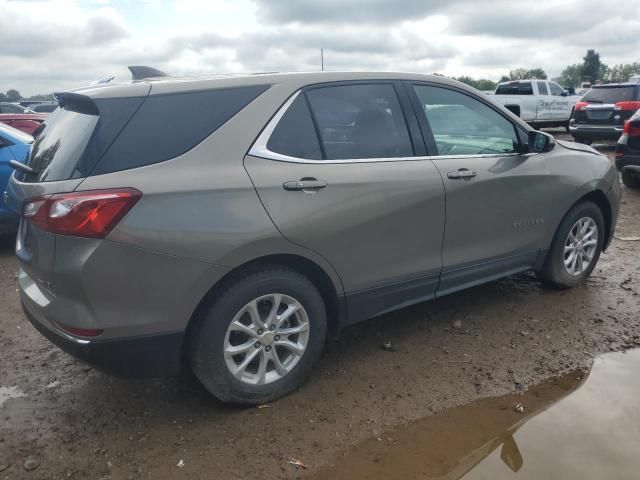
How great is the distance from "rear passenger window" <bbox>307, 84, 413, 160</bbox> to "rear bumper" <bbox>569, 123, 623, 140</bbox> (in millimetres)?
11248

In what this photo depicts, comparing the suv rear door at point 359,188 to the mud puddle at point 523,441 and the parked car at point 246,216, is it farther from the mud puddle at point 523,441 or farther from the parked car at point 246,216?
the mud puddle at point 523,441

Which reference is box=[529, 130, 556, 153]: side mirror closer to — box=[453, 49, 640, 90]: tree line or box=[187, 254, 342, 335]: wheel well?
box=[187, 254, 342, 335]: wheel well

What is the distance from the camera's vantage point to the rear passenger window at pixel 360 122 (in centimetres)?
321

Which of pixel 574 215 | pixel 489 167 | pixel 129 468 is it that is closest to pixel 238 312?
pixel 129 468

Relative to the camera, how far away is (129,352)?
2654 millimetres

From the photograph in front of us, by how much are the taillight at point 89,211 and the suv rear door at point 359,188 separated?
66 centimetres

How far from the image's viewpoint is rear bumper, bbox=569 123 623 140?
1286 centimetres

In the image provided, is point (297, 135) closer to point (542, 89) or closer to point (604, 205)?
point (604, 205)

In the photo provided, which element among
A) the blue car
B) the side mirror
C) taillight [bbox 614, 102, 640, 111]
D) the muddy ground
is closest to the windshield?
the blue car

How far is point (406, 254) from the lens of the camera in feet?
11.4

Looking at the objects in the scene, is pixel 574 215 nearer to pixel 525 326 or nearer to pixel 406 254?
pixel 525 326

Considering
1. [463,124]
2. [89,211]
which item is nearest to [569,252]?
[463,124]

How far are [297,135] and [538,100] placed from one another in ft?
59.2

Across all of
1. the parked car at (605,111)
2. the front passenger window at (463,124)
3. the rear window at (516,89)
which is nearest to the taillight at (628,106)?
the parked car at (605,111)
